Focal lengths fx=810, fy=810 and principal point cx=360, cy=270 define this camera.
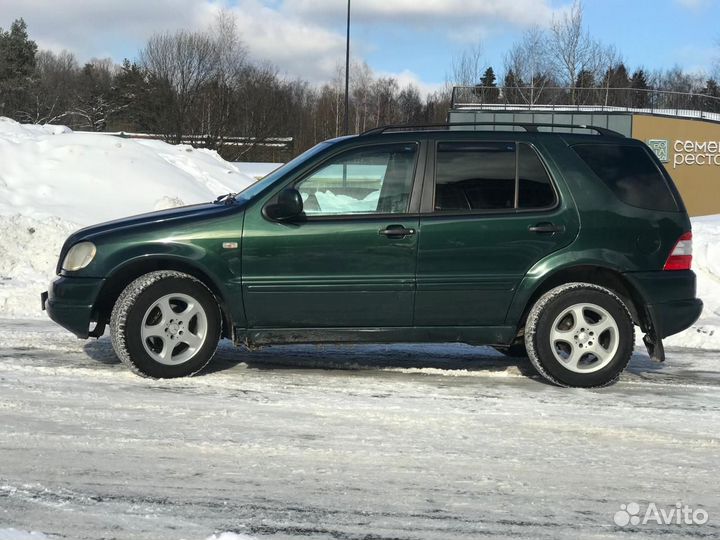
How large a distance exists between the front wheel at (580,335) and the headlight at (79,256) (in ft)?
10.4

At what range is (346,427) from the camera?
15.6 feet

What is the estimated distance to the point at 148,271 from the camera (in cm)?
583

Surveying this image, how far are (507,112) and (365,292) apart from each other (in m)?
31.3

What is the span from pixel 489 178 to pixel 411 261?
0.86 metres

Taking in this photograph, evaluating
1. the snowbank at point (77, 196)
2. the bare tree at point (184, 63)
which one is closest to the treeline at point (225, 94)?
the bare tree at point (184, 63)

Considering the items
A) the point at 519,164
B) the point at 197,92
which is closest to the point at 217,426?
the point at 519,164

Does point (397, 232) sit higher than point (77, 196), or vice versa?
point (77, 196)

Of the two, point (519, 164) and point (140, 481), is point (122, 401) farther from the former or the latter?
point (519, 164)

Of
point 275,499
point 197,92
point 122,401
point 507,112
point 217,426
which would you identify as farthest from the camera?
point 197,92

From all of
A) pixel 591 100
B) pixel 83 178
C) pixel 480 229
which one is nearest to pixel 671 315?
pixel 480 229

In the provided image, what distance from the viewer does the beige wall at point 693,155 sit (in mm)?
35062

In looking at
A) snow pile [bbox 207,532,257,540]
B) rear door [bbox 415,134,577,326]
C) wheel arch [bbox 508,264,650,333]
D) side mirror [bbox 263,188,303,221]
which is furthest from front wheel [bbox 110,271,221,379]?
snow pile [bbox 207,532,257,540]

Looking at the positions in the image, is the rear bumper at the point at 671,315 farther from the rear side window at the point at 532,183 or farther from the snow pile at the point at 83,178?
the snow pile at the point at 83,178

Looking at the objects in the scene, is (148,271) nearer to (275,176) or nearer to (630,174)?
(275,176)
